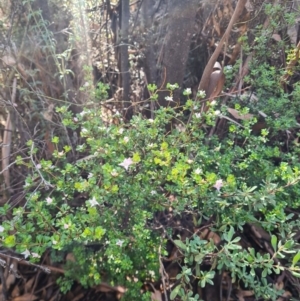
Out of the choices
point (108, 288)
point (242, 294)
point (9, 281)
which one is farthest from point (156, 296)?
point (9, 281)

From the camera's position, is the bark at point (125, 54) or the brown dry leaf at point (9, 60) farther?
the bark at point (125, 54)

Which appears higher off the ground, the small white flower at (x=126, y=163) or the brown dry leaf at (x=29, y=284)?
the small white flower at (x=126, y=163)

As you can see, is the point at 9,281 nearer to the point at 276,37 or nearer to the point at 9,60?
the point at 9,60

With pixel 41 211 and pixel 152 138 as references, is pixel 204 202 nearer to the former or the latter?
pixel 152 138

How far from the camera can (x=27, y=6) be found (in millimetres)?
1625

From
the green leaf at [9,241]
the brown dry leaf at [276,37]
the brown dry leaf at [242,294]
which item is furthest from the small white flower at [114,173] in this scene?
the brown dry leaf at [276,37]

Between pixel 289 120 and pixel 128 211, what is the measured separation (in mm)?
682

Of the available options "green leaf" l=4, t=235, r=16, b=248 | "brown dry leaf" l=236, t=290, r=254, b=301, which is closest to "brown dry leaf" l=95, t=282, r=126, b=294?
"brown dry leaf" l=236, t=290, r=254, b=301

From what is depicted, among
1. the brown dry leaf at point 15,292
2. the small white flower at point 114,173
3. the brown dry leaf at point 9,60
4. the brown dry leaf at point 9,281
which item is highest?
the brown dry leaf at point 9,60

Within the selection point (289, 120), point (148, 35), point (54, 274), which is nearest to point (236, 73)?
point (289, 120)

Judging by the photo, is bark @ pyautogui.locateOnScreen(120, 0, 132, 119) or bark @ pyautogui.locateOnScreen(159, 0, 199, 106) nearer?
bark @ pyautogui.locateOnScreen(159, 0, 199, 106)

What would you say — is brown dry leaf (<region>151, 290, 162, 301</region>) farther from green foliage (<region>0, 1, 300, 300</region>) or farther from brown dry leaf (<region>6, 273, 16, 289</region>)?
brown dry leaf (<region>6, 273, 16, 289</region>)

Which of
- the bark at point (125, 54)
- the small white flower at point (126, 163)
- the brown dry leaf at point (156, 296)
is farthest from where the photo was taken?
the bark at point (125, 54)

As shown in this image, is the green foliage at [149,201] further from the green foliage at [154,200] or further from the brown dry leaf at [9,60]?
the brown dry leaf at [9,60]
